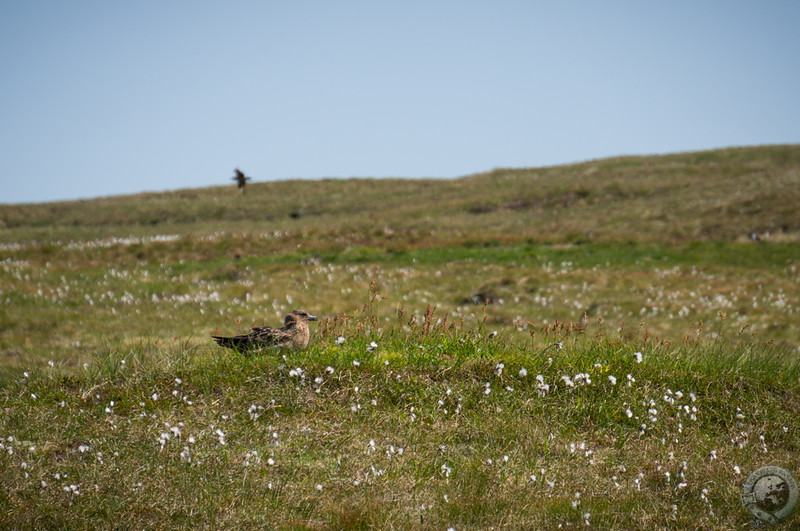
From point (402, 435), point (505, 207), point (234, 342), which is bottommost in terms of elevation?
point (402, 435)

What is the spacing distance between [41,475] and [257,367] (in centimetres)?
255

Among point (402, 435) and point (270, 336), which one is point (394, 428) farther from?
point (270, 336)

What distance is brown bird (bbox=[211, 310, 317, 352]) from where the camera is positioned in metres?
7.93

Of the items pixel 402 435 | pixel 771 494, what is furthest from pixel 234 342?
pixel 771 494

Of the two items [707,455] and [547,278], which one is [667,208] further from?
[707,455]

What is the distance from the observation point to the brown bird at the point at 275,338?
26.0 ft

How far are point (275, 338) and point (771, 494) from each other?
223 inches

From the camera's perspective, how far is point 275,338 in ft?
26.2

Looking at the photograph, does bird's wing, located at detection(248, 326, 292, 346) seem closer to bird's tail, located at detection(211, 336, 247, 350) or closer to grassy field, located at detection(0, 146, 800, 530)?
bird's tail, located at detection(211, 336, 247, 350)

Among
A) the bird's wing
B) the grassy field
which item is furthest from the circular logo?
the bird's wing

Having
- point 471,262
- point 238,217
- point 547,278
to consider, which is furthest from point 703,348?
point 238,217

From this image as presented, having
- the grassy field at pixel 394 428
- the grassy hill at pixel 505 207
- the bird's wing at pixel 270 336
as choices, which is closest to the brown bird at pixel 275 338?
the bird's wing at pixel 270 336

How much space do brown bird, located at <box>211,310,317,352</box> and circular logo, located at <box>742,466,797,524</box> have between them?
5218mm

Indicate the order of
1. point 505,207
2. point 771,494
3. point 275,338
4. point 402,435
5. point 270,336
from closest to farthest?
point 771,494, point 402,435, point 275,338, point 270,336, point 505,207
